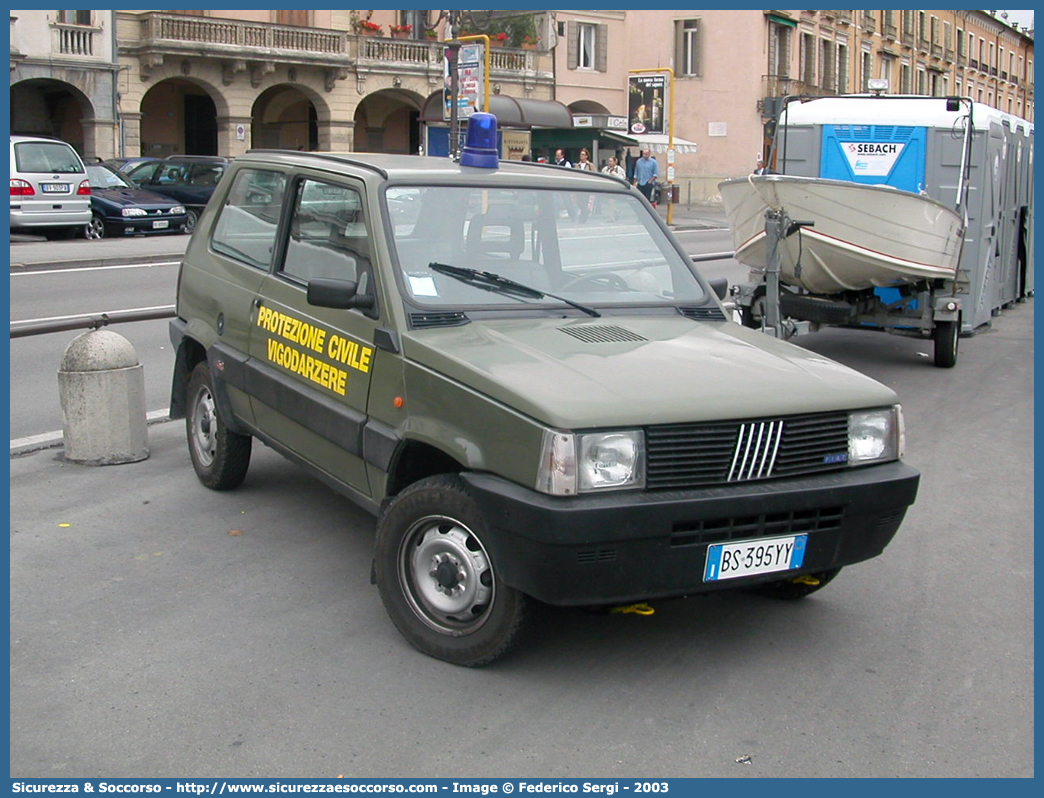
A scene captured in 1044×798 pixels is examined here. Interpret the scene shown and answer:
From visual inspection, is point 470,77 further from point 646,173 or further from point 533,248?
point 533,248

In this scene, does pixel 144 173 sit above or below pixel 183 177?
above

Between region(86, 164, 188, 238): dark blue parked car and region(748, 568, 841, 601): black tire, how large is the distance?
22020mm

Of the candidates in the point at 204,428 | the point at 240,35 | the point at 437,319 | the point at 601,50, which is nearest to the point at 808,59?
the point at 601,50

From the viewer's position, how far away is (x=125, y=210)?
25125mm

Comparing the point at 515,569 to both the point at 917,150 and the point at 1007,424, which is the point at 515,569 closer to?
the point at 1007,424

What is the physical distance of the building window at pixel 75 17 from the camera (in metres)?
36.5

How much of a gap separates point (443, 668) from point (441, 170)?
2235mm

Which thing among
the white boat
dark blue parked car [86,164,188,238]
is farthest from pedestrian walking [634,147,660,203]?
the white boat

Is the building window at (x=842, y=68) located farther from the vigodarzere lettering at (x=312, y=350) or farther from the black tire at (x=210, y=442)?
the vigodarzere lettering at (x=312, y=350)

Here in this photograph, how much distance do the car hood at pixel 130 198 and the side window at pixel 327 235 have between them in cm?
2080

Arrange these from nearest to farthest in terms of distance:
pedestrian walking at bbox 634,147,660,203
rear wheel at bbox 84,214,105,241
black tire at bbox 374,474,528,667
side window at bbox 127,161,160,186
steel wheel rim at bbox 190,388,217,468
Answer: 1. black tire at bbox 374,474,528,667
2. steel wheel rim at bbox 190,388,217,468
3. rear wheel at bbox 84,214,105,241
4. side window at bbox 127,161,160,186
5. pedestrian walking at bbox 634,147,660,203

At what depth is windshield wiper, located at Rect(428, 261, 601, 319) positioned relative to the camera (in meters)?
5.14

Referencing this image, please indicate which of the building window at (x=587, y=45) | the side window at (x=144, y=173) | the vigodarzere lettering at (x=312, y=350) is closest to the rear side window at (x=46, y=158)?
the side window at (x=144, y=173)

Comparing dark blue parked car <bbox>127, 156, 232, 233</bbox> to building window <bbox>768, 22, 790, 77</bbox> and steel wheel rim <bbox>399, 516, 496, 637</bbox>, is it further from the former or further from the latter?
building window <bbox>768, 22, 790, 77</bbox>
